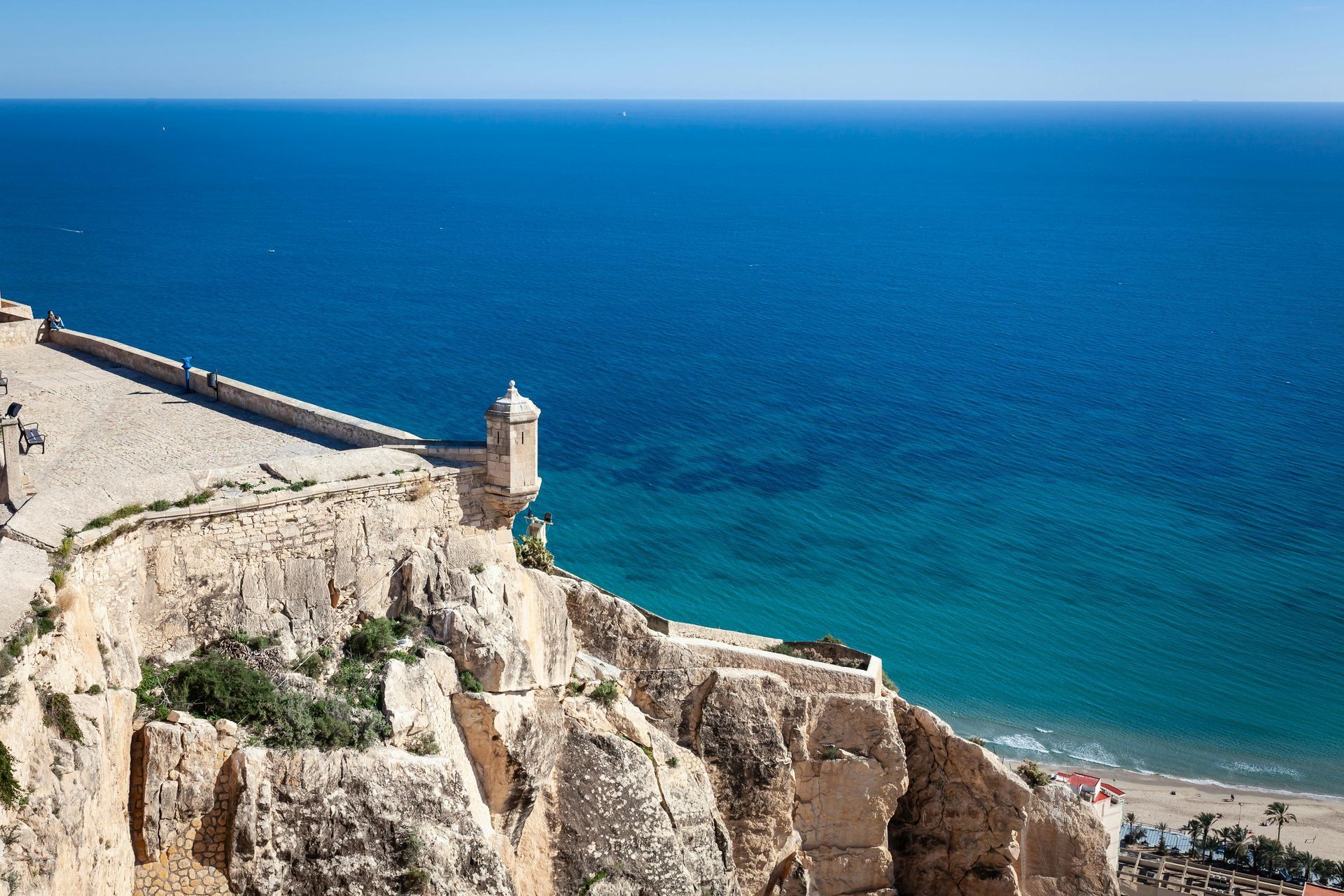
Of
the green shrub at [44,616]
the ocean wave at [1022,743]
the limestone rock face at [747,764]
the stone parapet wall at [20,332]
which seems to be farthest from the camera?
the ocean wave at [1022,743]

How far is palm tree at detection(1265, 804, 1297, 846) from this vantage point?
1287 inches

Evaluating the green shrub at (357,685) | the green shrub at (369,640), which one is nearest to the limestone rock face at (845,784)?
the green shrub at (369,640)

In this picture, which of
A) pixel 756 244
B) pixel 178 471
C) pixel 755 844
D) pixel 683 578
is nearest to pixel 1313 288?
pixel 756 244

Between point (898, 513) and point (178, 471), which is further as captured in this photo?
point (898, 513)

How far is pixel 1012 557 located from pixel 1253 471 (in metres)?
15.3

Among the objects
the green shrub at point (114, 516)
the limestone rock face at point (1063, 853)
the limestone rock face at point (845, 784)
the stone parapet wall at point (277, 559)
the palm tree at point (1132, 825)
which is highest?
the green shrub at point (114, 516)

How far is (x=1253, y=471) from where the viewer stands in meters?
54.1

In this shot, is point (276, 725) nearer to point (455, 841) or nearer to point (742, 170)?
point (455, 841)

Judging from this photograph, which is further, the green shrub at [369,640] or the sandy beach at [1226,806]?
the sandy beach at [1226,806]

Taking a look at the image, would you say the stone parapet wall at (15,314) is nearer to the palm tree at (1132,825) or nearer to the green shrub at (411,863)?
the green shrub at (411,863)

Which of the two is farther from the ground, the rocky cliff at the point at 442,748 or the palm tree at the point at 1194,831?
the rocky cliff at the point at 442,748

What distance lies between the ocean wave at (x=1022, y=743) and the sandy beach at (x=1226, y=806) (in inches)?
37.3

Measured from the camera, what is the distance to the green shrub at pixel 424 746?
14.8 m

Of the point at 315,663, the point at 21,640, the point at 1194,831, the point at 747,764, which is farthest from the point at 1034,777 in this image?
the point at 21,640
